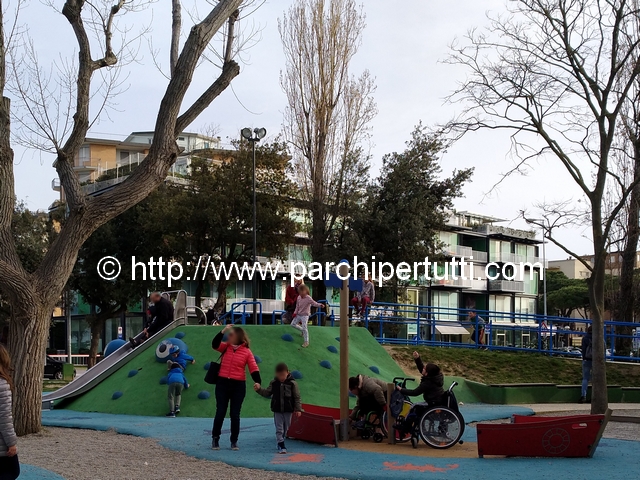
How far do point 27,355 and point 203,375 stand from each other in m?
5.40

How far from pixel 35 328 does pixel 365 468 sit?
236 inches

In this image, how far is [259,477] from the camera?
29.6 feet

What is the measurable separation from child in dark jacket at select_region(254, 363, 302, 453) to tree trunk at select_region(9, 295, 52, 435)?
391 cm

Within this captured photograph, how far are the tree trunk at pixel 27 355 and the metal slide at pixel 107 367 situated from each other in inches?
232

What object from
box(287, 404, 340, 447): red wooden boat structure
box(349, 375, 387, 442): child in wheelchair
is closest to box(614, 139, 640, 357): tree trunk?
box(349, 375, 387, 442): child in wheelchair

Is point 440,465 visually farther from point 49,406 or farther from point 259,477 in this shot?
point 49,406

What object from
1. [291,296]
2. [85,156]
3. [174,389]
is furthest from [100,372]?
[85,156]

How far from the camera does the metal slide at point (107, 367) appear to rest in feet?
60.7

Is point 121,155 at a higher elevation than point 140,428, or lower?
higher

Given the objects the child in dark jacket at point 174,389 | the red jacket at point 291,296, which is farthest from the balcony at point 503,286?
the child in dark jacket at point 174,389

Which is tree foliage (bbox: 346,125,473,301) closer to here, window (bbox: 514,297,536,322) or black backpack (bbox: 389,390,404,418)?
black backpack (bbox: 389,390,404,418)

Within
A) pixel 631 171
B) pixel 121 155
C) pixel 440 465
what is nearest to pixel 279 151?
pixel 631 171

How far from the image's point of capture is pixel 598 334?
14.3m

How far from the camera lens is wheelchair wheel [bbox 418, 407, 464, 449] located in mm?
11156
